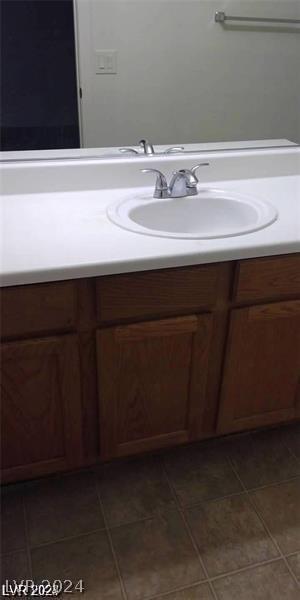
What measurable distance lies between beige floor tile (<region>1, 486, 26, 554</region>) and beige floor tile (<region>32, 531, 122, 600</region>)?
0.06m

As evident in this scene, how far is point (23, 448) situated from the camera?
1245 millimetres

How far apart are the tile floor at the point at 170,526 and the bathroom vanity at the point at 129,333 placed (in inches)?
6.3

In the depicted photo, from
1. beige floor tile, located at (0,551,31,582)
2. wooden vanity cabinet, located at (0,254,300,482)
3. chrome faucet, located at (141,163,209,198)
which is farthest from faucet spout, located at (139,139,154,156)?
beige floor tile, located at (0,551,31,582)

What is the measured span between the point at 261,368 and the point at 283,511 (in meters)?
0.45

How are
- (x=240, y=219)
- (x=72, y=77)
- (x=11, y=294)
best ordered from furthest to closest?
(x=240, y=219)
(x=72, y=77)
(x=11, y=294)

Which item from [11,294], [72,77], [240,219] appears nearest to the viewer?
[11,294]

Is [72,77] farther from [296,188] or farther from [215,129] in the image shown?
[296,188]

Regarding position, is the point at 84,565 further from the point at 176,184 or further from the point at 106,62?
the point at 106,62

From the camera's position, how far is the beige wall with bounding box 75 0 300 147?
1.31m

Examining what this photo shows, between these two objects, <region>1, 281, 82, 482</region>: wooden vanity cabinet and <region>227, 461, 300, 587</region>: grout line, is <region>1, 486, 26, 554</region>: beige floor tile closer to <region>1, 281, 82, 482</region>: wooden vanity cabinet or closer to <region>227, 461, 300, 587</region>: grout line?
<region>1, 281, 82, 482</region>: wooden vanity cabinet

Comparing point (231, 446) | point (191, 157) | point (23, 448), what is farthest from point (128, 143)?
point (231, 446)

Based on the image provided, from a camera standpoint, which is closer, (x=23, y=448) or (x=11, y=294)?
(x=11, y=294)

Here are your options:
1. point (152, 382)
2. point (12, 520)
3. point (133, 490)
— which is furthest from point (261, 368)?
point (12, 520)

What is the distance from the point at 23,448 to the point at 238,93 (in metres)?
1.25
